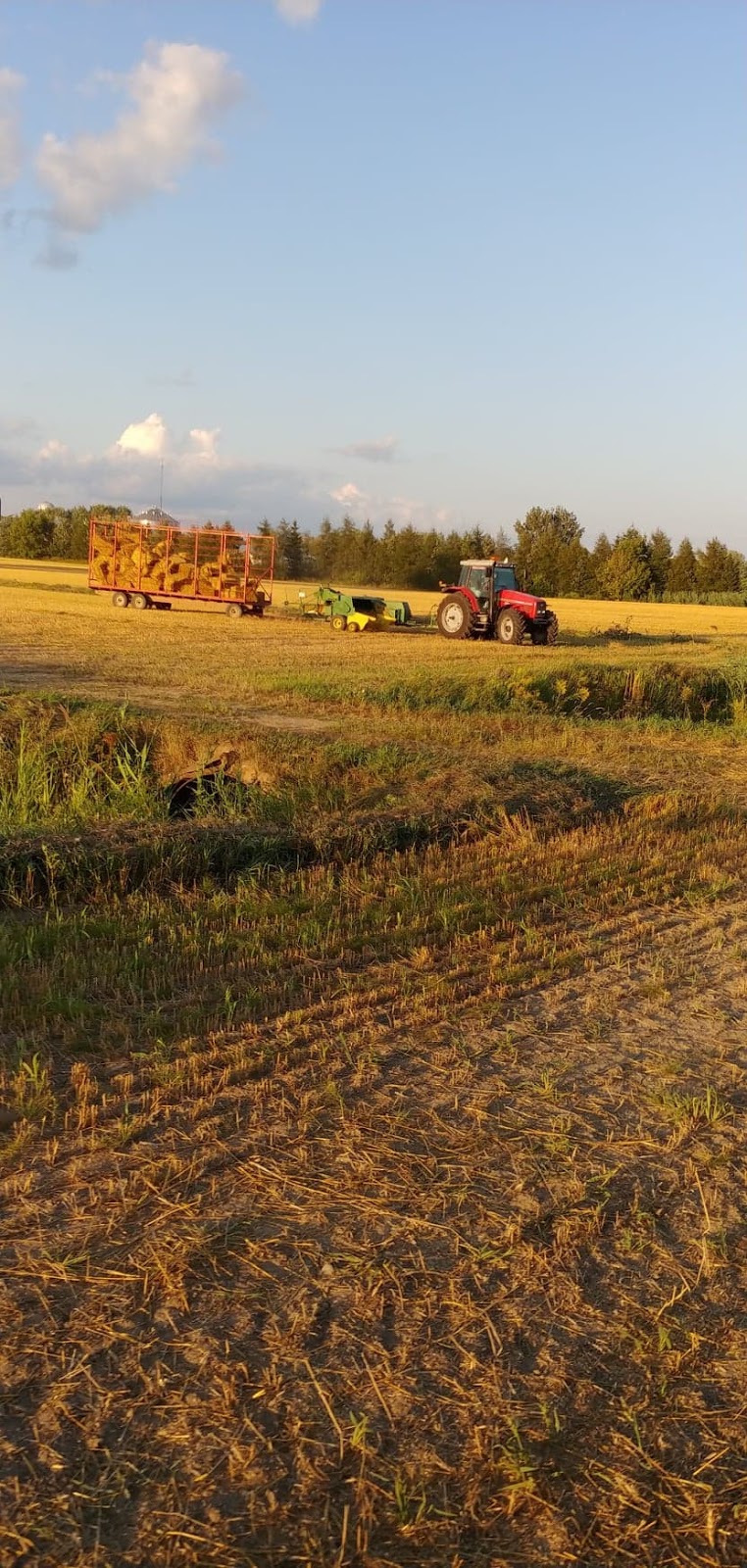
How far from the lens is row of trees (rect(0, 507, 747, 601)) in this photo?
70125 mm

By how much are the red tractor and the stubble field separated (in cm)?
1935

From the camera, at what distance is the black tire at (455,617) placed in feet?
92.8

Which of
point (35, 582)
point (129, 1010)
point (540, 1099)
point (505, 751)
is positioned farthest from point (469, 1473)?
point (35, 582)

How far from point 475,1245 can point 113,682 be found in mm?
13584

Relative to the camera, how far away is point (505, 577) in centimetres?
2892

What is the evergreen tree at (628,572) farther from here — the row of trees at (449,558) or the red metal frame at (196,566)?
the red metal frame at (196,566)

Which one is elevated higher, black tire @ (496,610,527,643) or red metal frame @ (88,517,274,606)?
red metal frame @ (88,517,274,606)

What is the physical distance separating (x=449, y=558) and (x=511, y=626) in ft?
152

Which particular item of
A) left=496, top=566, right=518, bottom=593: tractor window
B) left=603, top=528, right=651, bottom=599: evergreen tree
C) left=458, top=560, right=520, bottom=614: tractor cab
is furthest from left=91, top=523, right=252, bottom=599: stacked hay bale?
left=603, top=528, right=651, bottom=599: evergreen tree

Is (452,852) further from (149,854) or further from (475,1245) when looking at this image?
(475,1245)

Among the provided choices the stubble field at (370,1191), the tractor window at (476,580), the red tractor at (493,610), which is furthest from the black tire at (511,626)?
the stubble field at (370,1191)

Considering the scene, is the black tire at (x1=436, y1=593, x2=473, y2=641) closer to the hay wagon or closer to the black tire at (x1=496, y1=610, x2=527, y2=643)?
the black tire at (x1=496, y1=610, x2=527, y2=643)

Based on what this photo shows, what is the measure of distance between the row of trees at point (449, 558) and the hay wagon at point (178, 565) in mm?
33491

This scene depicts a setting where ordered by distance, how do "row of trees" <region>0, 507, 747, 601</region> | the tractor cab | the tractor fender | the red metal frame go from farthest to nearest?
"row of trees" <region>0, 507, 747, 601</region>
the red metal frame
the tractor cab
the tractor fender
